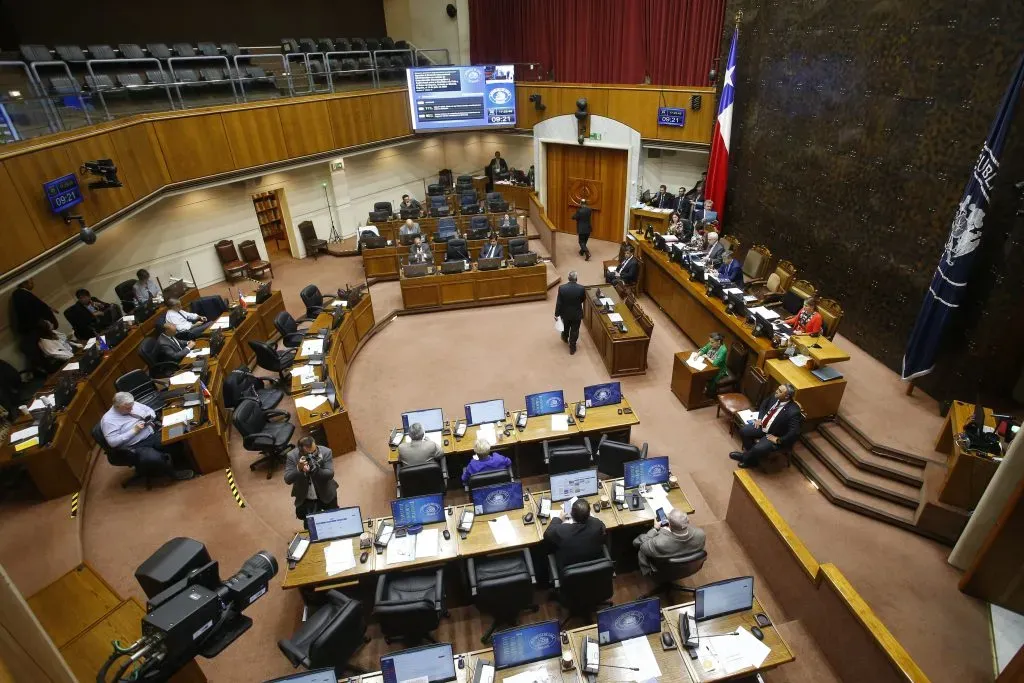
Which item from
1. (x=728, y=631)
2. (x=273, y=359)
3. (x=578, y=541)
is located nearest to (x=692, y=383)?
(x=578, y=541)

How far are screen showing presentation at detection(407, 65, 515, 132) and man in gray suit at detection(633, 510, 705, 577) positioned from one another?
1322 cm

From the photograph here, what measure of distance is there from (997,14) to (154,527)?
1124 centimetres

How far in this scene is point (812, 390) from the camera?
6.79 m

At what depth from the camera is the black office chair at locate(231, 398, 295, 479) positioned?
6875 mm

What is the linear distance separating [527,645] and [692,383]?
4.89 m

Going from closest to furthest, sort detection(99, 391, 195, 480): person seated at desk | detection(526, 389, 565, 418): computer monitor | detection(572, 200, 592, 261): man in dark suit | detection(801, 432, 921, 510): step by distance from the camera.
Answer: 1. detection(801, 432, 921, 510): step
2. detection(99, 391, 195, 480): person seated at desk
3. detection(526, 389, 565, 418): computer monitor
4. detection(572, 200, 592, 261): man in dark suit


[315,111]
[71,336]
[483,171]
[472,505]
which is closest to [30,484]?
[71,336]

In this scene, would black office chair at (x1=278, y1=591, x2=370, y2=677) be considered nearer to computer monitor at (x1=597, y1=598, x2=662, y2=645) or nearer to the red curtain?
computer monitor at (x1=597, y1=598, x2=662, y2=645)

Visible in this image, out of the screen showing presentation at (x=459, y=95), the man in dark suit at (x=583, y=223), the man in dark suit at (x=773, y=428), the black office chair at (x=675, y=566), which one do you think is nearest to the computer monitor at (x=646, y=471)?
the black office chair at (x=675, y=566)

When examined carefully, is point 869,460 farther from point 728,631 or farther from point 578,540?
point 578,540

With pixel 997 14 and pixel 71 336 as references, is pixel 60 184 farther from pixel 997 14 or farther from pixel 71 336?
pixel 997 14

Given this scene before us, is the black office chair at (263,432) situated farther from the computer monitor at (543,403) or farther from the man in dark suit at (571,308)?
the man in dark suit at (571,308)

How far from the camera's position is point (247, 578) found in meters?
3.09

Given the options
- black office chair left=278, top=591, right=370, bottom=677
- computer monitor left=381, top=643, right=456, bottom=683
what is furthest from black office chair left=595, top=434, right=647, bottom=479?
black office chair left=278, top=591, right=370, bottom=677
